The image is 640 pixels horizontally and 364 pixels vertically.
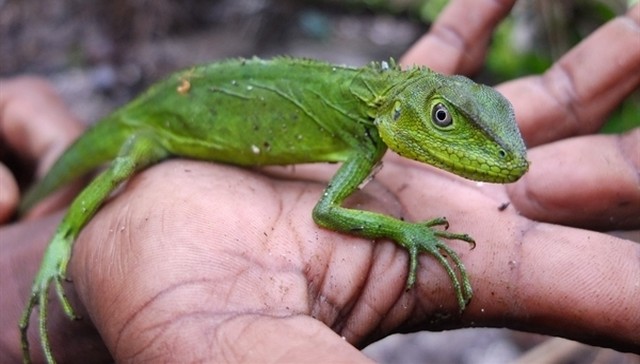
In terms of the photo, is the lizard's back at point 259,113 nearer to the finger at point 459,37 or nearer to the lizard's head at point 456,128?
the lizard's head at point 456,128

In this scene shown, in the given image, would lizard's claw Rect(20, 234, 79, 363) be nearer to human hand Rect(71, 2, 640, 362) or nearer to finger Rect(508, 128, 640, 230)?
human hand Rect(71, 2, 640, 362)

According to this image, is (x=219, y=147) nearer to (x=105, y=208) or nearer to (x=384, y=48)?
(x=105, y=208)

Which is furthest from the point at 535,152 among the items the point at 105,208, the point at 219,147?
the point at 105,208

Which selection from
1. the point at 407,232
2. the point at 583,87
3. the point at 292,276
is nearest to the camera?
the point at 292,276

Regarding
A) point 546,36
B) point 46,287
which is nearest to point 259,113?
point 46,287

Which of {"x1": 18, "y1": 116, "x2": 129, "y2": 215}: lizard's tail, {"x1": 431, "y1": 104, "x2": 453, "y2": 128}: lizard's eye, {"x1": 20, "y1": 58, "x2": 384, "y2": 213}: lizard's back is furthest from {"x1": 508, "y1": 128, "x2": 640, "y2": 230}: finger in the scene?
{"x1": 18, "y1": 116, "x2": 129, "y2": 215}: lizard's tail

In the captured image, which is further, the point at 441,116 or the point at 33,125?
the point at 33,125

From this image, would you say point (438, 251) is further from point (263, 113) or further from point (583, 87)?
point (583, 87)
